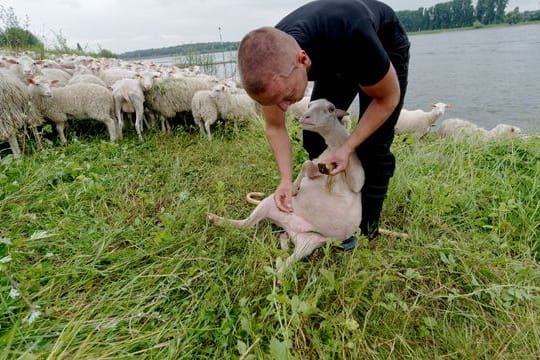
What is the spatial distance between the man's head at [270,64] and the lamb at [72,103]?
12.7ft

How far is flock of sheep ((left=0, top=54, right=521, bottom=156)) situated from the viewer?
3.77m

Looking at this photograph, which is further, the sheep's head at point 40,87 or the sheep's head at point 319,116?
the sheep's head at point 40,87

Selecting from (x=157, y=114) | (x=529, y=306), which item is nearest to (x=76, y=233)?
(x=529, y=306)

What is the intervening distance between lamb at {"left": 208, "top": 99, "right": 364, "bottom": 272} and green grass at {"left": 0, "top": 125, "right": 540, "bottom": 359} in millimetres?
155

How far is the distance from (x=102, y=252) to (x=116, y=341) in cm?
72

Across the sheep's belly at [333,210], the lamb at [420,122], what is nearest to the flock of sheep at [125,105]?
the lamb at [420,122]

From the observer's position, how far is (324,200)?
196cm

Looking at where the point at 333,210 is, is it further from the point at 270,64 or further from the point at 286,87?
the point at 270,64

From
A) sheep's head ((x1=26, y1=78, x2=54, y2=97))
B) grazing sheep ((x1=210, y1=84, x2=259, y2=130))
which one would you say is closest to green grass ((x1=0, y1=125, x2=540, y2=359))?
sheep's head ((x1=26, y1=78, x2=54, y2=97))

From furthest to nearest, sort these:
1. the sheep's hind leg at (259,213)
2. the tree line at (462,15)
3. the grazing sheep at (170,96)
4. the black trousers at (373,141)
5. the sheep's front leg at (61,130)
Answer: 1. the tree line at (462,15)
2. the grazing sheep at (170,96)
3. the sheep's front leg at (61,130)
4. the sheep's hind leg at (259,213)
5. the black trousers at (373,141)

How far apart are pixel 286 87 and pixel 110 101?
4.15 metres

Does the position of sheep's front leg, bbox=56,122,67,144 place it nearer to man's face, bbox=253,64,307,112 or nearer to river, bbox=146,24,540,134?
man's face, bbox=253,64,307,112

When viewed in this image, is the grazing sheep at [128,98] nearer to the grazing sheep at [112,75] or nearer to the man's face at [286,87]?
the grazing sheep at [112,75]

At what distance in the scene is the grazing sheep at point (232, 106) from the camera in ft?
15.2
